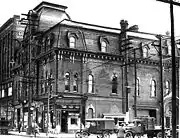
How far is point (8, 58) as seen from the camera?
65938 mm

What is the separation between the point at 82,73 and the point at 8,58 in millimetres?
26262

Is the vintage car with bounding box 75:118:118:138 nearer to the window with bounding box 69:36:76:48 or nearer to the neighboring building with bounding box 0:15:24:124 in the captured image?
the window with bounding box 69:36:76:48

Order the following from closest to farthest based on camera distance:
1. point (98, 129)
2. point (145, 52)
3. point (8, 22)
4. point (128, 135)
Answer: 1. point (128, 135)
2. point (98, 129)
3. point (145, 52)
4. point (8, 22)

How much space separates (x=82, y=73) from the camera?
144ft

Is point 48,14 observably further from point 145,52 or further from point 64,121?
point 64,121

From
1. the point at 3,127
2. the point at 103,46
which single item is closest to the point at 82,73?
the point at 103,46

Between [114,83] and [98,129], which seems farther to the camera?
[114,83]

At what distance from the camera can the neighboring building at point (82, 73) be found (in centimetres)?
4241

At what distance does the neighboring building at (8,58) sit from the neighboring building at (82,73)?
41.1 ft

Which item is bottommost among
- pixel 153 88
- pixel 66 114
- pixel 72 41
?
pixel 66 114

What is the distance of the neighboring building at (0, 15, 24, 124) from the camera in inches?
2455

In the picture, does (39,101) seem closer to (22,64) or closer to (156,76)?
(22,64)


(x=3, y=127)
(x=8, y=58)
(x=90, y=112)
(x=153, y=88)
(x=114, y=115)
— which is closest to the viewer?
(x=90, y=112)

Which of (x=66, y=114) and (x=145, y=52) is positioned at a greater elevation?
(x=145, y=52)
